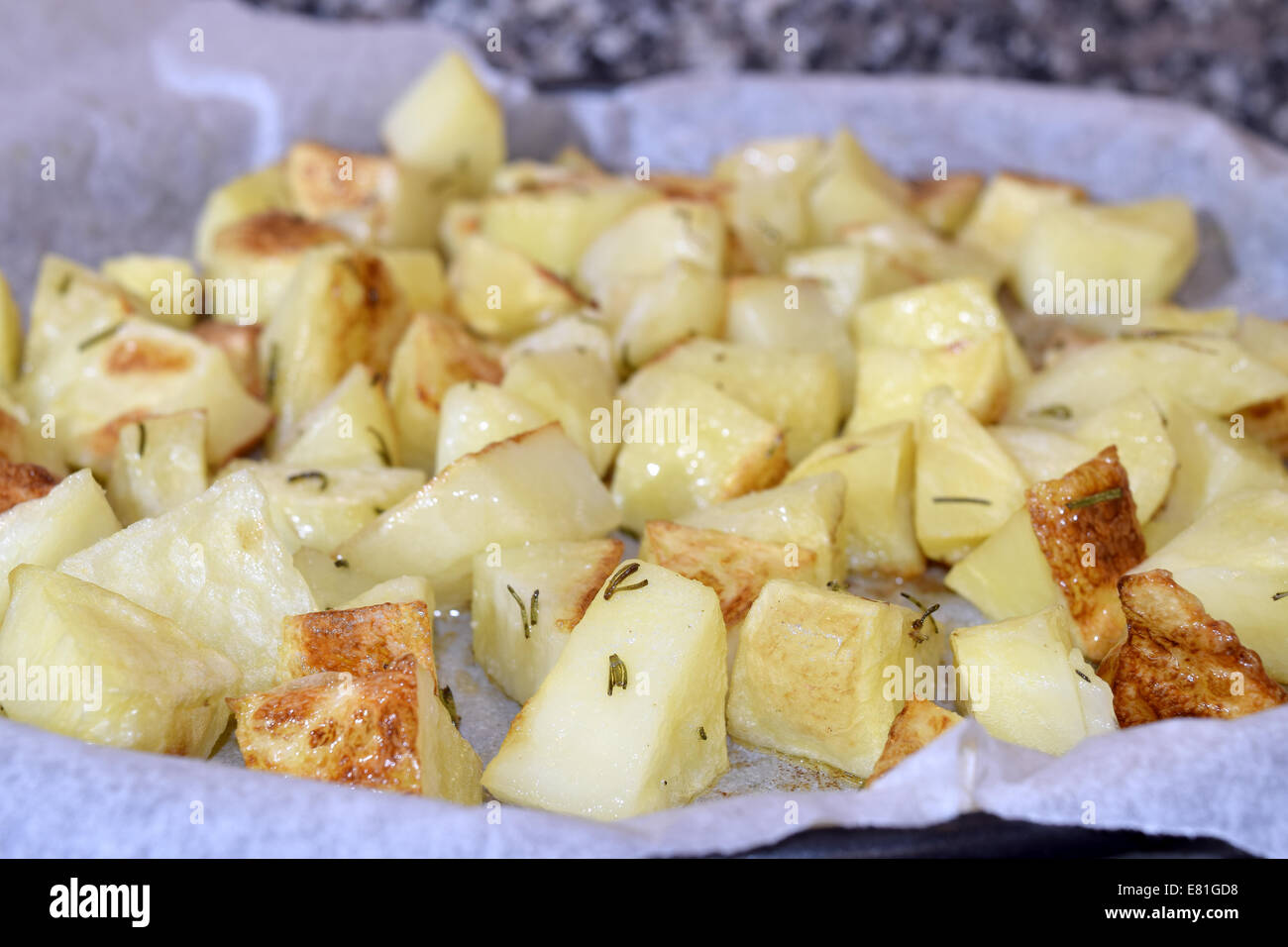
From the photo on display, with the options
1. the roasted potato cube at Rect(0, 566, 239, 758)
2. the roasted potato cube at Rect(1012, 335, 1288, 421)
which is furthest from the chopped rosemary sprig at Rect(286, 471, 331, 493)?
the roasted potato cube at Rect(1012, 335, 1288, 421)

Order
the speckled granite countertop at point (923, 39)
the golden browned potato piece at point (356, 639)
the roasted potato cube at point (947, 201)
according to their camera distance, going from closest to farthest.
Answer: the golden browned potato piece at point (356, 639), the roasted potato cube at point (947, 201), the speckled granite countertop at point (923, 39)

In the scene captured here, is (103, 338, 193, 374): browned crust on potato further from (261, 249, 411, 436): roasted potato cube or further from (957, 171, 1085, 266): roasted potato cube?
(957, 171, 1085, 266): roasted potato cube

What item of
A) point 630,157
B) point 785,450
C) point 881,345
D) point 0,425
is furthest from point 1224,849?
point 630,157

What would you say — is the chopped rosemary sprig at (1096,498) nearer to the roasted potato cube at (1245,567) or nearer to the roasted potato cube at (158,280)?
the roasted potato cube at (1245,567)

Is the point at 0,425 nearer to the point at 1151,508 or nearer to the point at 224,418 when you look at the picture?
the point at 224,418

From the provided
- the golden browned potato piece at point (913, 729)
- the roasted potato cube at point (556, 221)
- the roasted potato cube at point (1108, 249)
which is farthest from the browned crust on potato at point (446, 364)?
the roasted potato cube at point (1108, 249)

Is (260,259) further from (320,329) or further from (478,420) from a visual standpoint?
(478,420)
